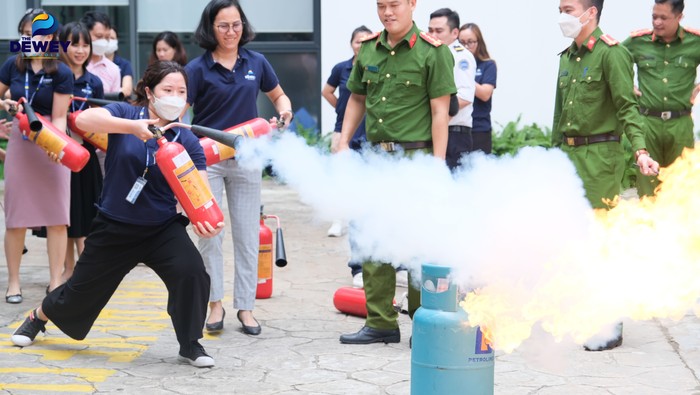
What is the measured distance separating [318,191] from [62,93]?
2495 mm

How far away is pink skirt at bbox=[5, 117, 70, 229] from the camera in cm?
664

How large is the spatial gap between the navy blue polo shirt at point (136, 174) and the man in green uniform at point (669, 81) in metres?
3.51

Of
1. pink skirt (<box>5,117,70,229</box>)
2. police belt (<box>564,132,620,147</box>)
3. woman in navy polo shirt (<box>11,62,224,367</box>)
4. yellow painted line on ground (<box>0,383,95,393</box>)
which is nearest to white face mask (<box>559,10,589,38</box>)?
police belt (<box>564,132,620,147</box>)

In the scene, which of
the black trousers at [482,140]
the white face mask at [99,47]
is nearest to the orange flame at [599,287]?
the black trousers at [482,140]

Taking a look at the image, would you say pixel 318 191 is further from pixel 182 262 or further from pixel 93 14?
pixel 93 14

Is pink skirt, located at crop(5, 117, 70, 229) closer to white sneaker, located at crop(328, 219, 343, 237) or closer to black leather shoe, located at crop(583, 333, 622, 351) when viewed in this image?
white sneaker, located at crop(328, 219, 343, 237)

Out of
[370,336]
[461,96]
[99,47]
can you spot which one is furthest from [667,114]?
[99,47]

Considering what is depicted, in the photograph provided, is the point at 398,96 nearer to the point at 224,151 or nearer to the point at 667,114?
the point at 224,151

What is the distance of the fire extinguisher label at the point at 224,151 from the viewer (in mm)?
5695

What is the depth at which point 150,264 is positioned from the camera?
527 cm

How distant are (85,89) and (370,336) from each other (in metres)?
3.04

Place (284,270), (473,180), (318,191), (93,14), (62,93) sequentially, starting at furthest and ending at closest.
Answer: (93,14) < (284,270) < (62,93) < (318,191) < (473,180)

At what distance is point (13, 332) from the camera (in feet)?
19.5

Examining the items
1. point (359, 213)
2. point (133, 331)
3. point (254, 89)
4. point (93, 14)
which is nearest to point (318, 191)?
point (359, 213)
